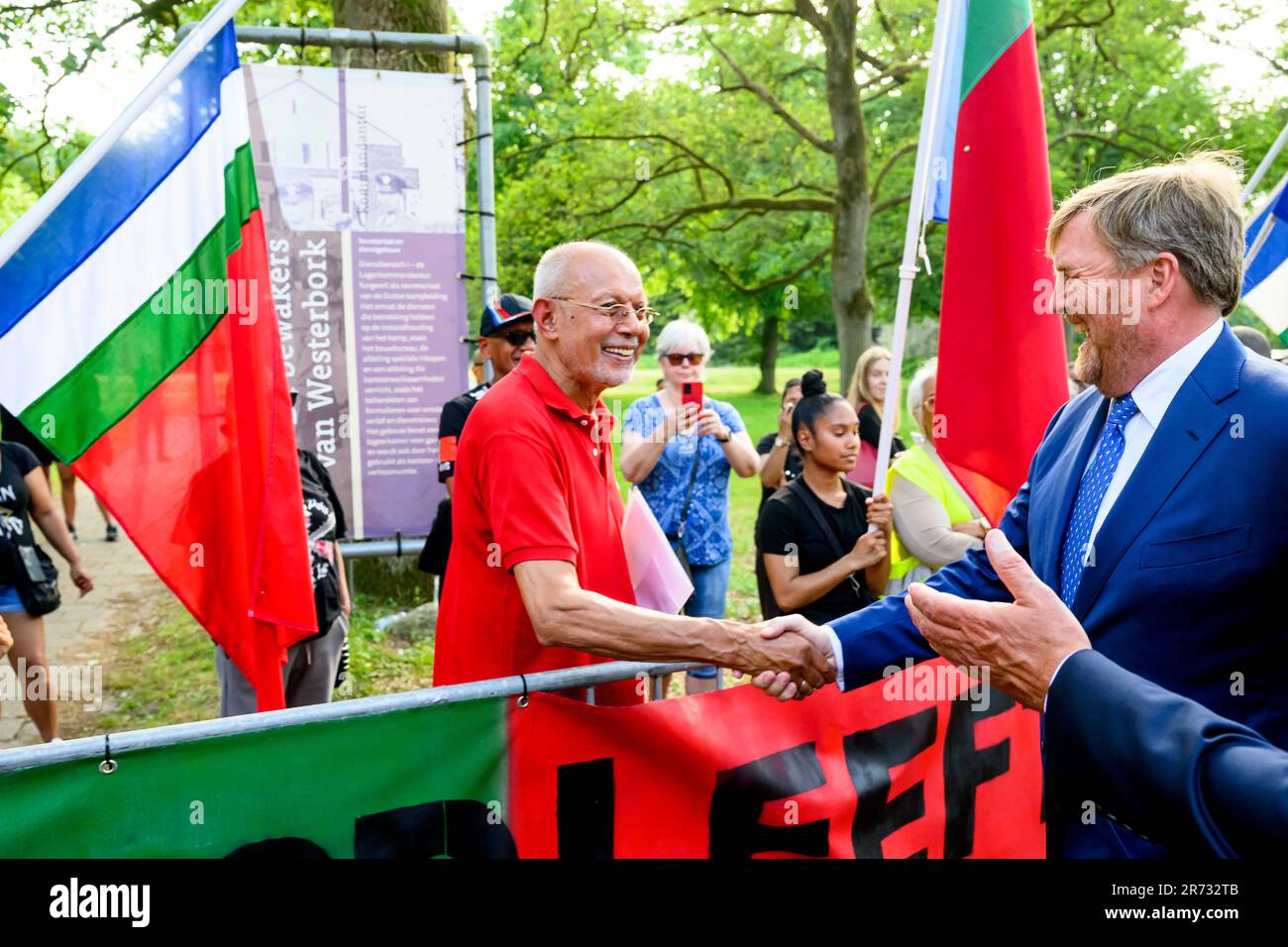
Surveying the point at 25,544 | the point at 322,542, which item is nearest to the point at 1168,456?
the point at 322,542

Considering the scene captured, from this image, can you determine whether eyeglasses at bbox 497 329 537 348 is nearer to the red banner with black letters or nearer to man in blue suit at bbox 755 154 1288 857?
the red banner with black letters

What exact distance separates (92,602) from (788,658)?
9723 millimetres

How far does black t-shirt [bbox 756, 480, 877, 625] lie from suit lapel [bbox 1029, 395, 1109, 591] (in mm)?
2213

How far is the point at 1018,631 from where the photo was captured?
2.12m

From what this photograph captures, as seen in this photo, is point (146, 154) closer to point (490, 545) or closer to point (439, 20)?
point (490, 545)

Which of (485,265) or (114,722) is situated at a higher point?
(485,265)

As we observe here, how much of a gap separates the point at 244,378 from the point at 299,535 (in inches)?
20.6

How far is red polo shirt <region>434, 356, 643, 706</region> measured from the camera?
2.96 metres

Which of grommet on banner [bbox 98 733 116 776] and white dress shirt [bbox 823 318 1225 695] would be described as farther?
white dress shirt [bbox 823 318 1225 695]

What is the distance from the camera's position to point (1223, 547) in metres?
2.30

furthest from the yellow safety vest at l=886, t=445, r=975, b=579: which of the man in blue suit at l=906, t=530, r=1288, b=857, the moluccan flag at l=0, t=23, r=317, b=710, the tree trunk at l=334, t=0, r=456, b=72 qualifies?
the tree trunk at l=334, t=0, r=456, b=72

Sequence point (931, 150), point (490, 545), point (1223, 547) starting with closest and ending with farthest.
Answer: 1. point (1223, 547)
2. point (490, 545)
3. point (931, 150)
